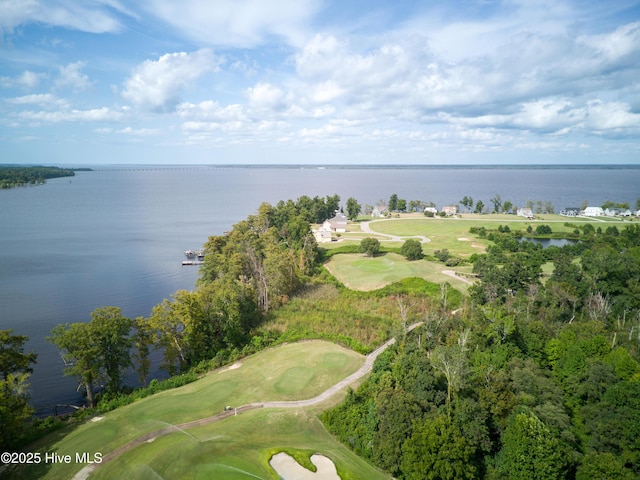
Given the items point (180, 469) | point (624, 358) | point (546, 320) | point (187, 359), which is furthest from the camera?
point (546, 320)

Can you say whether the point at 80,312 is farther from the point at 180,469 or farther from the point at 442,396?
the point at 442,396

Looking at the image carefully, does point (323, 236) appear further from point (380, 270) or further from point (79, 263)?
point (79, 263)

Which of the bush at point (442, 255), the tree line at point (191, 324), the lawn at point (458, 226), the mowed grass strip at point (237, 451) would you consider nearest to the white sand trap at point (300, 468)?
the mowed grass strip at point (237, 451)

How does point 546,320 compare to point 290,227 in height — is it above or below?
below

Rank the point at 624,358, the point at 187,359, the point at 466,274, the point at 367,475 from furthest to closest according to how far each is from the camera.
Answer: the point at 466,274 < the point at 187,359 < the point at 624,358 < the point at 367,475

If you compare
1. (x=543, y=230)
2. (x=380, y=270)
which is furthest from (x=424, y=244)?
(x=543, y=230)

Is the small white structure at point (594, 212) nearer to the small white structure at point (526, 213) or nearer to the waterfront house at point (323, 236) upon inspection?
the small white structure at point (526, 213)

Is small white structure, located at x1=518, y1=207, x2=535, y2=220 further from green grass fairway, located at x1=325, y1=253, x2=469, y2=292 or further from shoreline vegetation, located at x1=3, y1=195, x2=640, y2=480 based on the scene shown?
green grass fairway, located at x1=325, y1=253, x2=469, y2=292

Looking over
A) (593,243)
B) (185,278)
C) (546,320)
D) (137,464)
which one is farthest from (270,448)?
(593,243)
